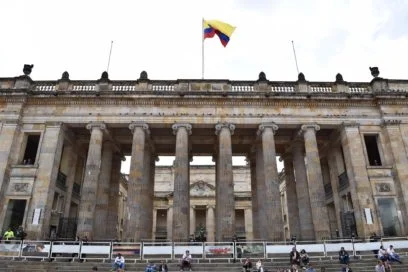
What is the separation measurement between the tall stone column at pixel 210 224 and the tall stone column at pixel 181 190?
1841 cm

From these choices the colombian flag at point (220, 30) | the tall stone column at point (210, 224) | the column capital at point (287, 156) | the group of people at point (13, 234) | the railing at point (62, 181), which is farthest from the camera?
the tall stone column at point (210, 224)

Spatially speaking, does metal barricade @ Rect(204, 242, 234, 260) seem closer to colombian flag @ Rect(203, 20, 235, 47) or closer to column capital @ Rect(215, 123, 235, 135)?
column capital @ Rect(215, 123, 235, 135)

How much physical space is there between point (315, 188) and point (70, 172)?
19.0 metres

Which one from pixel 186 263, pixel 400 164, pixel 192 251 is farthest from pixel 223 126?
pixel 400 164

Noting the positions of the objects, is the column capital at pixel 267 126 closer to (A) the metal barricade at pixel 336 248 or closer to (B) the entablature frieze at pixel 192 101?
(B) the entablature frieze at pixel 192 101

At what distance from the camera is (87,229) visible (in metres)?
22.0

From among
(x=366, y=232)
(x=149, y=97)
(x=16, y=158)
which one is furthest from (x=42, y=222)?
(x=366, y=232)

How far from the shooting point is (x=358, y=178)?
76.2ft

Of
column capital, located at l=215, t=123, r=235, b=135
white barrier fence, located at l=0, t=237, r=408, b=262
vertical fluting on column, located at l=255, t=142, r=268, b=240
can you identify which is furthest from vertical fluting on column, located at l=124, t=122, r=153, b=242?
vertical fluting on column, located at l=255, t=142, r=268, b=240

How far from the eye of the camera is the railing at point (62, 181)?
2520 centimetres

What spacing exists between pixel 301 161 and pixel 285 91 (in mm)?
5840

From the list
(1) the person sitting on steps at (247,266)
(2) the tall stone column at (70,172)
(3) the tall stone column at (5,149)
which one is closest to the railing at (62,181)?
(2) the tall stone column at (70,172)

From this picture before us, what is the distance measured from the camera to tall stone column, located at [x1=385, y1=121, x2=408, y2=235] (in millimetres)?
22359

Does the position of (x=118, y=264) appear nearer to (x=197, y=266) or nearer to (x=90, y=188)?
(x=197, y=266)
